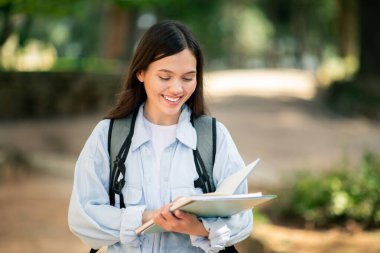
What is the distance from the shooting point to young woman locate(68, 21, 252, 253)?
82.7 inches

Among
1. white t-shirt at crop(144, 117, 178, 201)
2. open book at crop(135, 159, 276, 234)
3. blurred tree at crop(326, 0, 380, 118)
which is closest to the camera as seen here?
open book at crop(135, 159, 276, 234)

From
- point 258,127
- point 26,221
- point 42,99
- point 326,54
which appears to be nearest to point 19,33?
point 42,99

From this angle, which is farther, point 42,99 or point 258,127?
point 42,99

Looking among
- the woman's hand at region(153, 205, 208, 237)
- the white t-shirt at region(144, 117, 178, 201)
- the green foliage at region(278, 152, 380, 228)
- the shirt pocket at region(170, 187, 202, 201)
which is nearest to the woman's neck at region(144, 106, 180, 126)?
the white t-shirt at region(144, 117, 178, 201)

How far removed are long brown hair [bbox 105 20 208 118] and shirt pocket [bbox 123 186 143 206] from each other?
0.26 metres

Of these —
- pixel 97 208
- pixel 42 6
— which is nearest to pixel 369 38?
pixel 42 6

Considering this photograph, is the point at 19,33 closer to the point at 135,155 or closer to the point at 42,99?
the point at 42,99

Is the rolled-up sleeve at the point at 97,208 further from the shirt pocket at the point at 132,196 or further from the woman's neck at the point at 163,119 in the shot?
the woman's neck at the point at 163,119

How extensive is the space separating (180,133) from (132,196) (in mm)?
239

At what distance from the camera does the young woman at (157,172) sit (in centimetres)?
210

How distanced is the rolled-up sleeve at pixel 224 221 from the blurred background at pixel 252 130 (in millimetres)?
406

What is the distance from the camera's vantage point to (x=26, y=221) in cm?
682

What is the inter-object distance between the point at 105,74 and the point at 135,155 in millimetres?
12264

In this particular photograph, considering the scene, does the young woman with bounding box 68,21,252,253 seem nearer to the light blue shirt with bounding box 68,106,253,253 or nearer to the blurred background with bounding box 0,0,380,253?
the light blue shirt with bounding box 68,106,253,253
